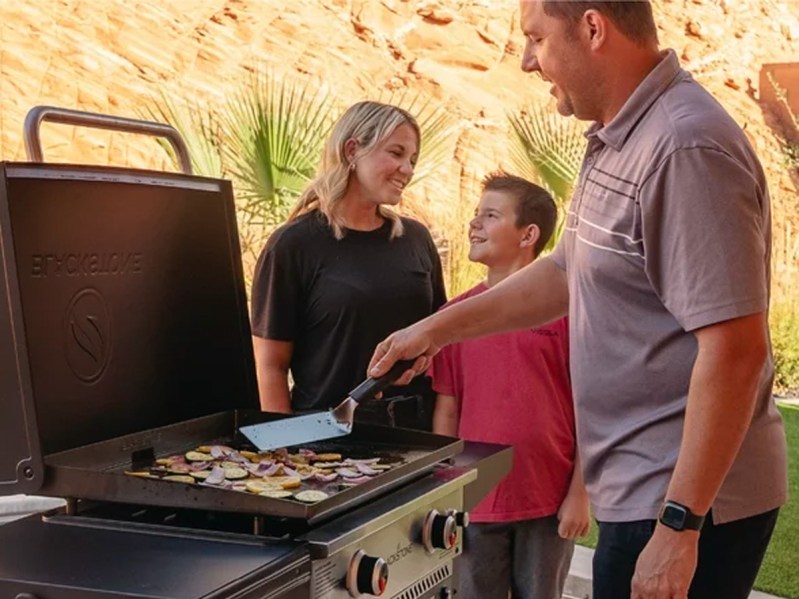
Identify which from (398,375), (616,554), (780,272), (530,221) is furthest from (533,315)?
(780,272)

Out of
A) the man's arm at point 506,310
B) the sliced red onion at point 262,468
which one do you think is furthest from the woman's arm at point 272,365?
the sliced red onion at point 262,468

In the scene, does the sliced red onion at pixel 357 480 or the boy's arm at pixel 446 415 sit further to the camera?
the boy's arm at pixel 446 415

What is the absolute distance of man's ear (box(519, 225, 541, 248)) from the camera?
3.21 m

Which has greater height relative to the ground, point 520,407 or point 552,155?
point 552,155

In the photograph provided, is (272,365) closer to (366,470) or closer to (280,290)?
(280,290)

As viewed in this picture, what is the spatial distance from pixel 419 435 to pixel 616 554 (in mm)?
436

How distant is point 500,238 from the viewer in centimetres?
320

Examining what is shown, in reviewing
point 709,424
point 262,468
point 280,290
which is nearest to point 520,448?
point 280,290

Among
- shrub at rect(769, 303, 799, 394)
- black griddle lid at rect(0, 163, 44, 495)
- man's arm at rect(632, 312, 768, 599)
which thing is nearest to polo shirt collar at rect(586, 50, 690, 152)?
man's arm at rect(632, 312, 768, 599)

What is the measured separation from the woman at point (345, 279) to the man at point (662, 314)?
3.31ft

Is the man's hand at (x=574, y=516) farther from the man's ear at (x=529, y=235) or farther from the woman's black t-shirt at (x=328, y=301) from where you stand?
the man's ear at (x=529, y=235)

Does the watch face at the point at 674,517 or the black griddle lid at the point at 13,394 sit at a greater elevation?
the black griddle lid at the point at 13,394

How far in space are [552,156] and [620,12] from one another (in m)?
7.01

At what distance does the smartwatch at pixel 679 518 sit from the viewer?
1.71 metres
